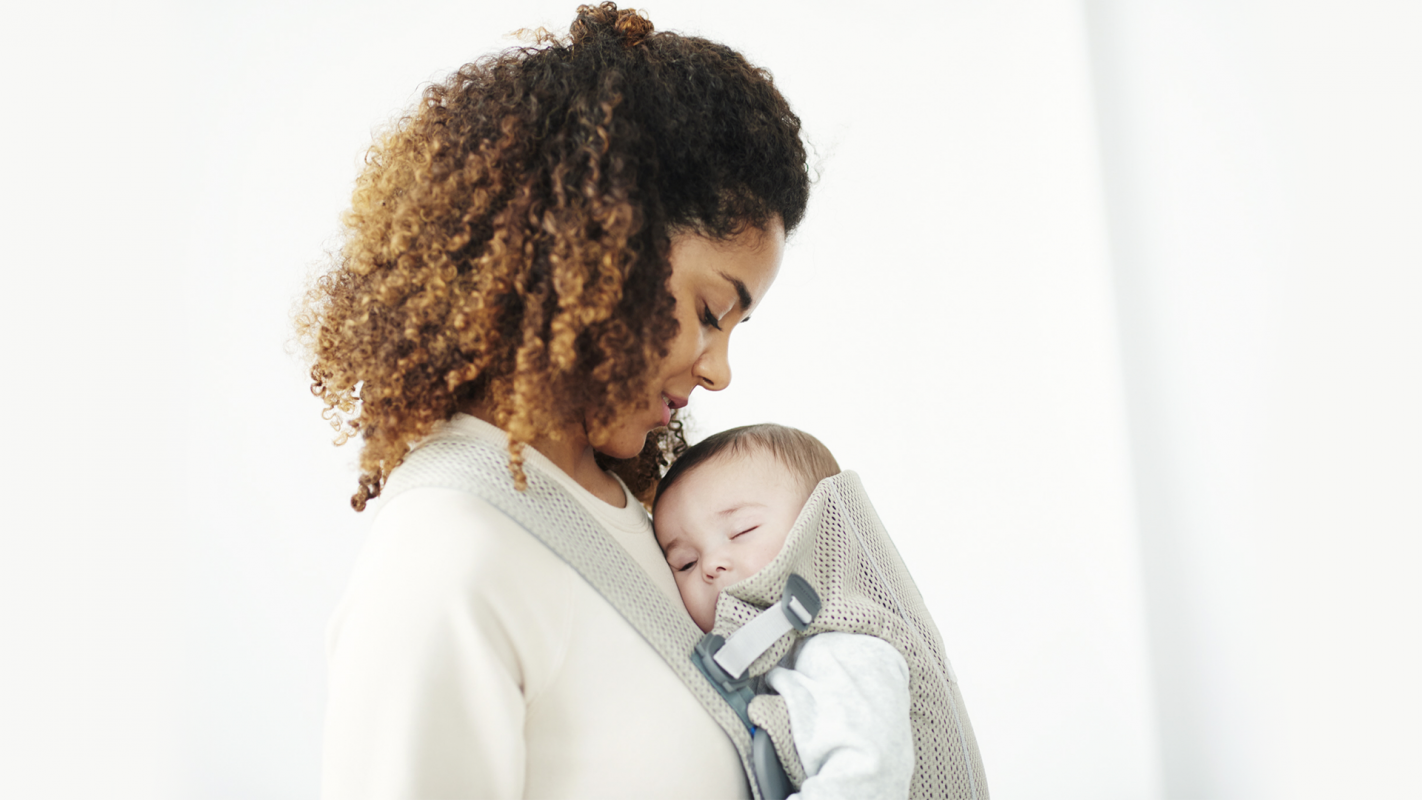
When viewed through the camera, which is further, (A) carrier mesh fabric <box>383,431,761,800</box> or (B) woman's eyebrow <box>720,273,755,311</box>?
(B) woman's eyebrow <box>720,273,755,311</box>

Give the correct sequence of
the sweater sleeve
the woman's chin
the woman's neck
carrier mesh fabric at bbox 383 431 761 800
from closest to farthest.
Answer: the sweater sleeve → carrier mesh fabric at bbox 383 431 761 800 → the woman's neck → the woman's chin

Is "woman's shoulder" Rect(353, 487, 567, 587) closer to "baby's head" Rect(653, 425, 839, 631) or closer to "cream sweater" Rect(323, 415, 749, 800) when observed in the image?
"cream sweater" Rect(323, 415, 749, 800)

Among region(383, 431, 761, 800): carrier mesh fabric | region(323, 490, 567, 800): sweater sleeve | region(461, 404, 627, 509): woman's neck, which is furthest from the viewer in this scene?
region(461, 404, 627, 509): woman's neck

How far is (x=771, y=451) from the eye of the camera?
135 cm

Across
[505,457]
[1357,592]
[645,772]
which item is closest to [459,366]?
[505,457]

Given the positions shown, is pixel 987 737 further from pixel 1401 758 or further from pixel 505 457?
pixel 505 457

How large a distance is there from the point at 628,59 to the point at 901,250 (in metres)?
1.55

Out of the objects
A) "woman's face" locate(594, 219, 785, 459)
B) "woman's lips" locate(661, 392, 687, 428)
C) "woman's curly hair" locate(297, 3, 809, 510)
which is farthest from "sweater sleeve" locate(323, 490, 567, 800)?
"woman's lips" locate(661, 392, 687, 428)

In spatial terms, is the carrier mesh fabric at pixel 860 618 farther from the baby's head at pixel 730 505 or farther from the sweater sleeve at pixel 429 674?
the sweater sleeve at pixel 429 674

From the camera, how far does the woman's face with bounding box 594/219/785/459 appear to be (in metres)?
1.06

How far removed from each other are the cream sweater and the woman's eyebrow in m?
0.42

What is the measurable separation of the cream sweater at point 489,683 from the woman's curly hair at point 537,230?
13 cm

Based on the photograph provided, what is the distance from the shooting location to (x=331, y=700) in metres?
0.80

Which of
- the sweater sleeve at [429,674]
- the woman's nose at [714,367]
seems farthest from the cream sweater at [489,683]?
the woman's nose at [714,367]
